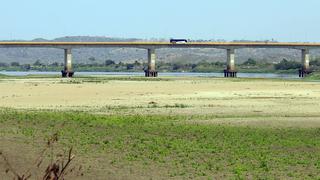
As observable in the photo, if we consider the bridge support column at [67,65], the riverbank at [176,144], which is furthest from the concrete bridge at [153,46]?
the riverbank at [176,144]

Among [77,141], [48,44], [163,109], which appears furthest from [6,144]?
[48,44]

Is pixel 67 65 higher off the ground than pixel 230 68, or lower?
higher

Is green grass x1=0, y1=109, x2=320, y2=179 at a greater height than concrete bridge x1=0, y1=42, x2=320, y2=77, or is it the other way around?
concrete bridge x1=0, y1=42, x2=320, y2=77

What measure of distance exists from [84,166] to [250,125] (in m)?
12.7

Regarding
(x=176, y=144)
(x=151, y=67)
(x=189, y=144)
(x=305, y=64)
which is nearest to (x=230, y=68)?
(x=151, y=67)

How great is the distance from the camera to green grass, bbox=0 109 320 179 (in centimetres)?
1647

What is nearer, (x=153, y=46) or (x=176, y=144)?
(x=176, y=144)

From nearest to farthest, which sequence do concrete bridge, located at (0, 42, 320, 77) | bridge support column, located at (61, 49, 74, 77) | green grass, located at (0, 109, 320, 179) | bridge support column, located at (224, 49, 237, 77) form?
green grass, located at (0, 109, 320, 179) → bridge support column, located at (61, 49, 74, 77) → bridge support column, located at (224, 49, 237, 77) → concrete bridge, located at (0, 42, 320, 77)

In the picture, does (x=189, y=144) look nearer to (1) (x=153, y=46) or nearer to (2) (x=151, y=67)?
(2) (x=151, y=67)

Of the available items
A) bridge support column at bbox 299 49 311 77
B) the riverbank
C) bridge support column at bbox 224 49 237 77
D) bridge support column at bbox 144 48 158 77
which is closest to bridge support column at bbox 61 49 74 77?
bridge support column at bbox 144 48 158 77

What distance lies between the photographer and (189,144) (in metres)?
20.7

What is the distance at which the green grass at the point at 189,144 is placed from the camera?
16469 millimetres

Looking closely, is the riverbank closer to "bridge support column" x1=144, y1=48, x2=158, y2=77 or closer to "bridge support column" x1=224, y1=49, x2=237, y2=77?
"bridge support column" x1=144, y1=48, x2=158, y2=77

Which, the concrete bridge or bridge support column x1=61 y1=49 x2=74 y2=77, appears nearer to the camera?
bridge support column x1=61 y1=49 x2=74 y2=77
